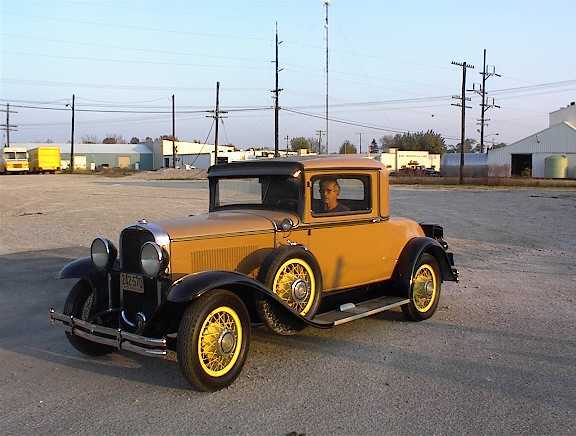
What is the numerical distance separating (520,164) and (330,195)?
71.0 meters

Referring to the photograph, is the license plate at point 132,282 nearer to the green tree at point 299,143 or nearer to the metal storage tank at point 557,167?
the metal storage tank at point 557,167

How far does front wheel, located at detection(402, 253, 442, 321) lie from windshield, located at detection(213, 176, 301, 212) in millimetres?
1779

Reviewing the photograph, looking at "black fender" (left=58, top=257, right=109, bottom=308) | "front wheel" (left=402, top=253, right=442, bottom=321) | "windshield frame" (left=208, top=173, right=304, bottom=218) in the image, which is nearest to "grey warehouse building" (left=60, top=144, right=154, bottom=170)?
"windshield frame" (left=208, top=173, right=304, bottom=218)

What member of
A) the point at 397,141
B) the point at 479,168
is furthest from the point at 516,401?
the point at 397,141

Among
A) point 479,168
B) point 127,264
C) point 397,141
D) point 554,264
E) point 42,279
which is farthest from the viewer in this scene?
point 397,141

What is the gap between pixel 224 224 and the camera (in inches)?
212

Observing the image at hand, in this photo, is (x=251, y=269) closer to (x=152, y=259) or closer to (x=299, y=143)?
(x=152, y=259)

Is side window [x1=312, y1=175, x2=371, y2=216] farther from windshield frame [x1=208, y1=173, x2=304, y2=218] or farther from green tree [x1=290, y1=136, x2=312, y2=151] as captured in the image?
green tree [x1=290, y1=136, x2=312, y2=151]

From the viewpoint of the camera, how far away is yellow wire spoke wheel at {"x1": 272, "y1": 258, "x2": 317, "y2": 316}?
5.39m

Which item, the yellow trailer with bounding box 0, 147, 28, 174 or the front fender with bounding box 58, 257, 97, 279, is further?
the yellow trailer with bounding box 0, 147, 28, 174

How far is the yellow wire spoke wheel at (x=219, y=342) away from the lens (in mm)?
4660

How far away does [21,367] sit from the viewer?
527 centimetres

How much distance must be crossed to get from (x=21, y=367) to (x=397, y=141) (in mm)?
118702

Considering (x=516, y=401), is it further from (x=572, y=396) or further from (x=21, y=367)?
(x=21, y=367)
